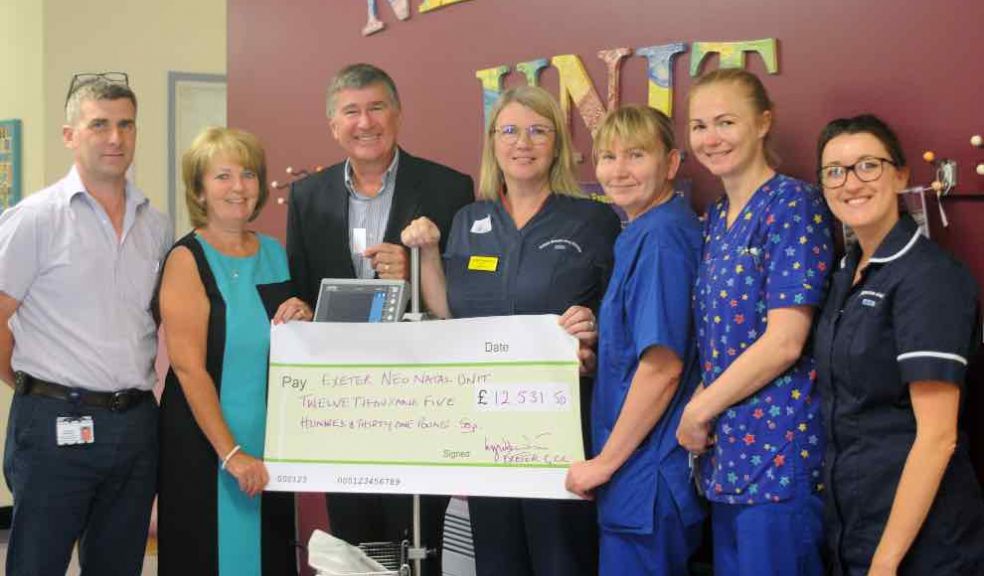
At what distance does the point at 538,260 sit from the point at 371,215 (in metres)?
0.72

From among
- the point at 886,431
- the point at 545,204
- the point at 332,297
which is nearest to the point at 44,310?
the point at 332,297

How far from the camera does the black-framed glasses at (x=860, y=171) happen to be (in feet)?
7.07

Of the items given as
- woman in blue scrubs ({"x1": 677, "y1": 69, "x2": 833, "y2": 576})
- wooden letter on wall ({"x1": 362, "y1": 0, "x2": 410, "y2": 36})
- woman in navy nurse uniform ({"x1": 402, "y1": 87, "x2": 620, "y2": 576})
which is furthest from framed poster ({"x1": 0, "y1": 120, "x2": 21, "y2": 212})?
woman in blue scrubs ({"x1": 677, "y1": 69, "x2": 833, "y2": 576})

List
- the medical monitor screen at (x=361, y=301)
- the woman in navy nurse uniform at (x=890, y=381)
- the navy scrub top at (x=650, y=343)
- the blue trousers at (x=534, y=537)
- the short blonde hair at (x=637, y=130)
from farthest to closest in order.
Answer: the medical monitor screen at (x=361, y=301), the blue trousers at (x=534, y=537), the short blonde hair at (x=637, y=130), the navy scrub top at (x=650, y=343), the woman in navy nurse uniform at (x=890, y=381)

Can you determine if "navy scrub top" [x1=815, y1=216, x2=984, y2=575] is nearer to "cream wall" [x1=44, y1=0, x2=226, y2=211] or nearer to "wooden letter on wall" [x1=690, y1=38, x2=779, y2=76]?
"wooden letter on wall" [x1=690, y1=38, x2=779, y2=76]

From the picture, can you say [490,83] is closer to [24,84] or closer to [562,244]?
[562,244]

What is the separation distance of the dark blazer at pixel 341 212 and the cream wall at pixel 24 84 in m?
2.99

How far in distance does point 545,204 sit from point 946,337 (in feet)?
3.55

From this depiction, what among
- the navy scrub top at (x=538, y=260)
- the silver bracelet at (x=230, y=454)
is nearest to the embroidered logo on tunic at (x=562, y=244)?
the navy scrub top at (x=538, y=260)

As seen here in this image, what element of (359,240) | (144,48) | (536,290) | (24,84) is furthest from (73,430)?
(144,48)

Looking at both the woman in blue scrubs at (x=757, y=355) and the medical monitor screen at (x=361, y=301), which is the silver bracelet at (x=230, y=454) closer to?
the medical monitor screen at (x=361, y=301)

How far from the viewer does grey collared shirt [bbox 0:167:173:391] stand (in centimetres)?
296

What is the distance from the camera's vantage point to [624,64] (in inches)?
123

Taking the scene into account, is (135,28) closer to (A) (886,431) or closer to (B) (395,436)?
(B) (395,436)
